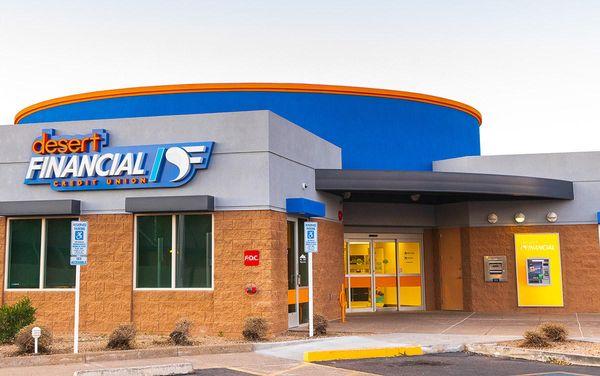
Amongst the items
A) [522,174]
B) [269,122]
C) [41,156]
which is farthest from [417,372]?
[522,174]

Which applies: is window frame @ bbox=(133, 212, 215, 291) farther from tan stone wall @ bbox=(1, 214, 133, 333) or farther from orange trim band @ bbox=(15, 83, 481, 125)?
orange trim band @ bbox=(15, 83, 481, 125)

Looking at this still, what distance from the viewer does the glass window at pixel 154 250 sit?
55.7ft

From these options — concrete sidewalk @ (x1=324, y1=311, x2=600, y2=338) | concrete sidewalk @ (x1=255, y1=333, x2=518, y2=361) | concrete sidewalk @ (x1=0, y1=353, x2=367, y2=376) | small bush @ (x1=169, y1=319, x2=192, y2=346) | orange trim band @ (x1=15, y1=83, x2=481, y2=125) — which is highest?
orange trim band @ (x1=15, y1=83, x2=481, y2=125)

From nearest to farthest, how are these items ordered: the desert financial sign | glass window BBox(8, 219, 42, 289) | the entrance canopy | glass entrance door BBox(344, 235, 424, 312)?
1. the desert financial sign
2. glass window BBox(8, 219, 42, 289)
3. the entrance canopy
4. glass entrance door BBox(344, 235, 424, 312)

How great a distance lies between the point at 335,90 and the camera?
2442 cm

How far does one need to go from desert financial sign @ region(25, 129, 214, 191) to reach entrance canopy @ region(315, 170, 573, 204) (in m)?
4.26

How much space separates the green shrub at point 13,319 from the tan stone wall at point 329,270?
23.6ft

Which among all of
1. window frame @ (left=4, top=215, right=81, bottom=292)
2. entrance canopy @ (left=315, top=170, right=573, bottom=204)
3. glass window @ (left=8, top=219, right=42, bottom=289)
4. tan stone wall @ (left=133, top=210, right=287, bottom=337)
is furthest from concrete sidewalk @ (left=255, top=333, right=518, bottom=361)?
glass window @ (left=8, top=219, right=42, bottom=289)

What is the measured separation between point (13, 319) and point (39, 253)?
293 centimetres

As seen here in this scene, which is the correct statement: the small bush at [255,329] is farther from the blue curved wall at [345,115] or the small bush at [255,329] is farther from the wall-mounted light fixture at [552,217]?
the wall-mounted light fixture at [552,217]

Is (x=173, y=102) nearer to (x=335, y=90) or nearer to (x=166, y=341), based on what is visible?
(x=335, y=90)

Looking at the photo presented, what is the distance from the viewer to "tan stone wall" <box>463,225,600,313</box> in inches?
901

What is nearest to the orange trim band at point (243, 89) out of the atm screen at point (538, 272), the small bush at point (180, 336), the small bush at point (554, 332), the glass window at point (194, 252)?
the atm screen at point (538, 272)

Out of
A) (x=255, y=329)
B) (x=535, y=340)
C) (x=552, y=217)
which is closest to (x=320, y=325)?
(x=255, y=329)
